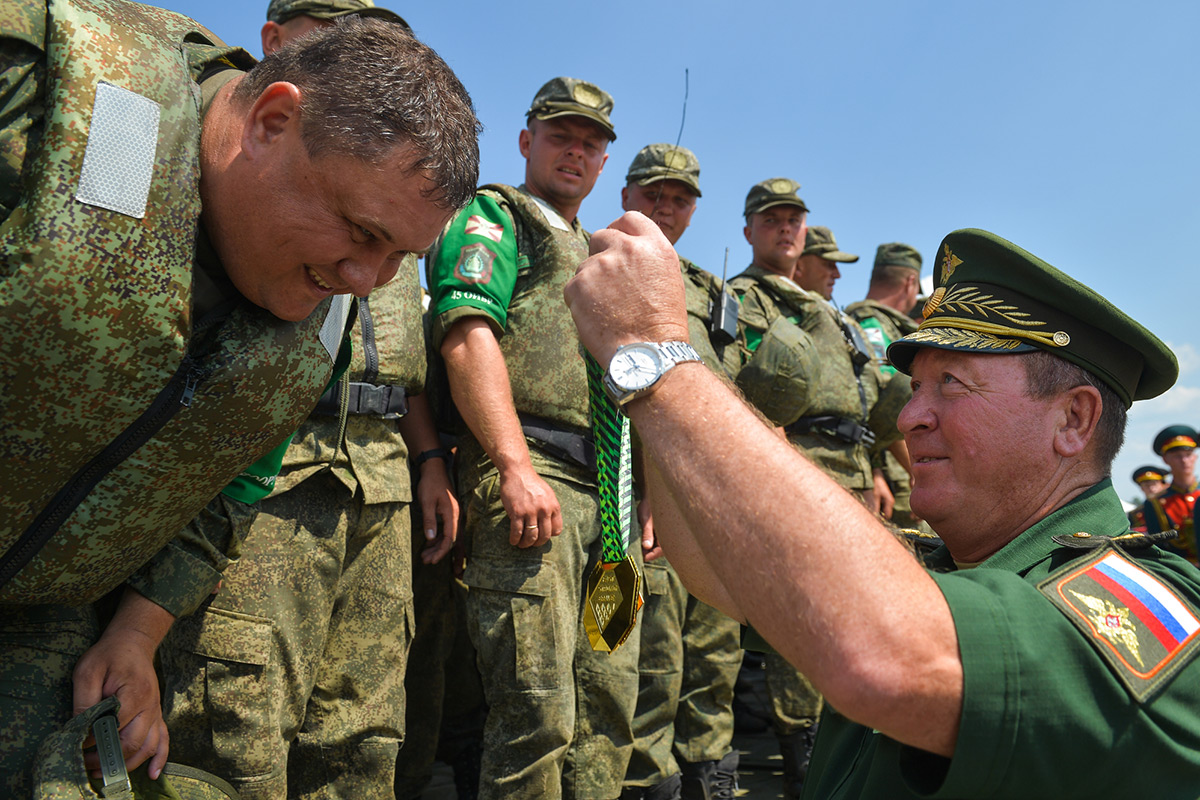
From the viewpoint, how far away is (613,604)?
2186 mm

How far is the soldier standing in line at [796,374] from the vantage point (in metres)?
4.84

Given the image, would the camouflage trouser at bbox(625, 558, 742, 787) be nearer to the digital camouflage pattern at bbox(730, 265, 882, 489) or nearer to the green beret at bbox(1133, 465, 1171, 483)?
the digital camouflage pattern at bbox(730, 265, 882, 489)

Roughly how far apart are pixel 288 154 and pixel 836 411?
4.24 meters

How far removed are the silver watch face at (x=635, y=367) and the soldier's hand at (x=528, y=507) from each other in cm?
176

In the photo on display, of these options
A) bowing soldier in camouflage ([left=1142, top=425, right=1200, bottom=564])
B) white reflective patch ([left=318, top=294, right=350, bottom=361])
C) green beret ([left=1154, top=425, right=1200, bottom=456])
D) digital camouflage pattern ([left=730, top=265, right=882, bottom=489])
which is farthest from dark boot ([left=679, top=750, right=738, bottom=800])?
green beret ([left=1154, top=425, right=1200, bottom=456])

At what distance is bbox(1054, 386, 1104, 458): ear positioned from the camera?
1776 mm

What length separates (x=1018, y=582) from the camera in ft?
4.15

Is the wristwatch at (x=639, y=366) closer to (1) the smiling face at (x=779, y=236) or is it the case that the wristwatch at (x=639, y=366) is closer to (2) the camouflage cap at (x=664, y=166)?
(2) the camouflage cap at (x=664, y=166)

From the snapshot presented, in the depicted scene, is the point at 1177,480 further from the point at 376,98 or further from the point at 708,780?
the point at 376,98

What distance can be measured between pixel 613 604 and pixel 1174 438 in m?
12.4

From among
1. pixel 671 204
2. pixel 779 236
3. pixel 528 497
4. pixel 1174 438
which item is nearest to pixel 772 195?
pixel 779 236

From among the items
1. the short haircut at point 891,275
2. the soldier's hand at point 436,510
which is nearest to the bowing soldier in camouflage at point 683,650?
the soldier's hand at point 436,510

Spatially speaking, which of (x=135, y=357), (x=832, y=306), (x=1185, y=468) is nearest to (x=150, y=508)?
(x=135, y=357)

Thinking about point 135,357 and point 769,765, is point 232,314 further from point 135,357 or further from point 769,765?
point 769,765
